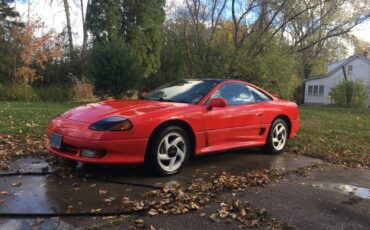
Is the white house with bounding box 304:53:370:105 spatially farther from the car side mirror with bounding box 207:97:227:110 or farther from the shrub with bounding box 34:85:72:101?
the car side mirror with bounding box 207:97:227:110

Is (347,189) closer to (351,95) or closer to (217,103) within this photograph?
(217,103)

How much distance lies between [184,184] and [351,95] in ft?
83.8

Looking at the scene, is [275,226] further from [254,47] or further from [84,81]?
[84,81]

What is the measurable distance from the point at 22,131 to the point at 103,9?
1979 cm

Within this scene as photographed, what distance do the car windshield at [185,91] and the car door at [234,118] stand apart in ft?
0.57

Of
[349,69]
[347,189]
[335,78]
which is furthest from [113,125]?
[335,78]

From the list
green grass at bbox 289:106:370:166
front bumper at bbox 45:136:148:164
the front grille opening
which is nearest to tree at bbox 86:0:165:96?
green grass at bbox 289:106:370:166

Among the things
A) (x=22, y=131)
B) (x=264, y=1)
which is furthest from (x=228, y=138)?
(x=264, y=1)

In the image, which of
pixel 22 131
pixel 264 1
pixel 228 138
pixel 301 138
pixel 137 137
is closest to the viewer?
pixel 137 137

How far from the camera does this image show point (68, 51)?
27469 millimetres

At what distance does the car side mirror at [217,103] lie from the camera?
5.61 m

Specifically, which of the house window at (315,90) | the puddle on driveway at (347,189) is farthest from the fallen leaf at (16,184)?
the house window at (315,90)

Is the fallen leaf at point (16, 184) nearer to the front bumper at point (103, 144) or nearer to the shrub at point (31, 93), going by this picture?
the front bumper at point (103, 144)

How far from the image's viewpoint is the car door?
5.71 m
